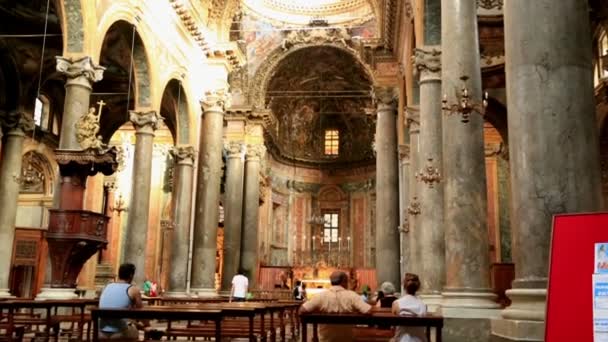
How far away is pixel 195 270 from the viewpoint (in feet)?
59.4

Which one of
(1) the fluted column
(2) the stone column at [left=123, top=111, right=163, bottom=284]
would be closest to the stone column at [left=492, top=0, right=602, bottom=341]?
(1) the fluted column

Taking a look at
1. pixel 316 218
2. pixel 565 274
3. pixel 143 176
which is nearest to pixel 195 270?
pixel 143 176

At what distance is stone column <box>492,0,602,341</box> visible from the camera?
4738 mm

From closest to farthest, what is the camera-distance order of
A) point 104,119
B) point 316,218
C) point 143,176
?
point 143,176 < point 104,119 < point 316,218

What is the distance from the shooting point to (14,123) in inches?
696

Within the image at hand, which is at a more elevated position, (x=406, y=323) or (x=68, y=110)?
(x=68, y=110)

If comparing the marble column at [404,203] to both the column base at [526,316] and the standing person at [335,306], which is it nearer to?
the standing person at [335,306]

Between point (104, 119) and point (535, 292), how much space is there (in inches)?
853

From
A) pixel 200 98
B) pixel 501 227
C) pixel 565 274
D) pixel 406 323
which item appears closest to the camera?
pixel 565 274

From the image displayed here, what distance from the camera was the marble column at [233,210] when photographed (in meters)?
23.0

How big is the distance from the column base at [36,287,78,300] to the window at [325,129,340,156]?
1138 inches

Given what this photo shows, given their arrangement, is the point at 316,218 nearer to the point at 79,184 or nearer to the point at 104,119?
the point at 104,119

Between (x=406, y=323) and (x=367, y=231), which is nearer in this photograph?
(x=406, y=323)

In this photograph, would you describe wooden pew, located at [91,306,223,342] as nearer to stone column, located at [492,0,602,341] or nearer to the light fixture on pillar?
stone column, located at [492,0,602,341]
